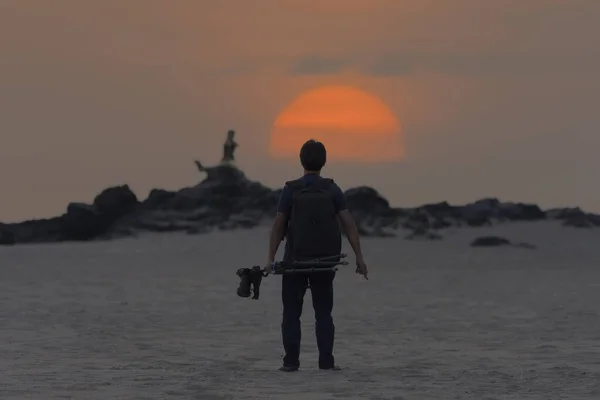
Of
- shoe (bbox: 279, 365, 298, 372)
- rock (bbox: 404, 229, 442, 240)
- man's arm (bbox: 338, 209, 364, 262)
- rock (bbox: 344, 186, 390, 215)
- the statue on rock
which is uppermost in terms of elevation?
the statue on rock

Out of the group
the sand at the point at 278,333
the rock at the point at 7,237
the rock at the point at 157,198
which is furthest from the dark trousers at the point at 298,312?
the rock at the point at 157,198

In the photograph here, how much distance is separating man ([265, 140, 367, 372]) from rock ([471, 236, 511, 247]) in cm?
2811

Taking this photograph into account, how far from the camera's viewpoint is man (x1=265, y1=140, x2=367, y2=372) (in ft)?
38.4

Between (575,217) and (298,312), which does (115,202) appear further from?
(298,312)

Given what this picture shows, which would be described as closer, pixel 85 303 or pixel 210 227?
pixel 85 303

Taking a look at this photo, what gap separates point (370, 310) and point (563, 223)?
26581 mm

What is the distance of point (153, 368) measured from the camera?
39.1 feet

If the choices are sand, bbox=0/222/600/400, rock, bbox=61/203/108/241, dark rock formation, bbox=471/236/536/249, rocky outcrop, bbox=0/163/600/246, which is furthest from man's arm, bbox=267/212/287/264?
rock, bbox=61/203/108/241

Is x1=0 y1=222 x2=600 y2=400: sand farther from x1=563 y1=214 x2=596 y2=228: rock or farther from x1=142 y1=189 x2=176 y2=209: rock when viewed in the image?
x1=142 y1=189 x2=176 y2=209: rock

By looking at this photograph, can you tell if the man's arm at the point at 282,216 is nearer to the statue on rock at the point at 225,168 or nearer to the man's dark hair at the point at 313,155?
the man's dark hair at the point at 313,155

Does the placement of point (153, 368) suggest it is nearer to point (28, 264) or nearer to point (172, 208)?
point (28, 264)

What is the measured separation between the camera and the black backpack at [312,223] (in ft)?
38.3

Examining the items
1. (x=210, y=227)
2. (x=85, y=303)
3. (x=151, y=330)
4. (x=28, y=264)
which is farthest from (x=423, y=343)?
(x=210, y=227)

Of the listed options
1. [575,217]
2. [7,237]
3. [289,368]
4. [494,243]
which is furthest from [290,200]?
[575,217]
